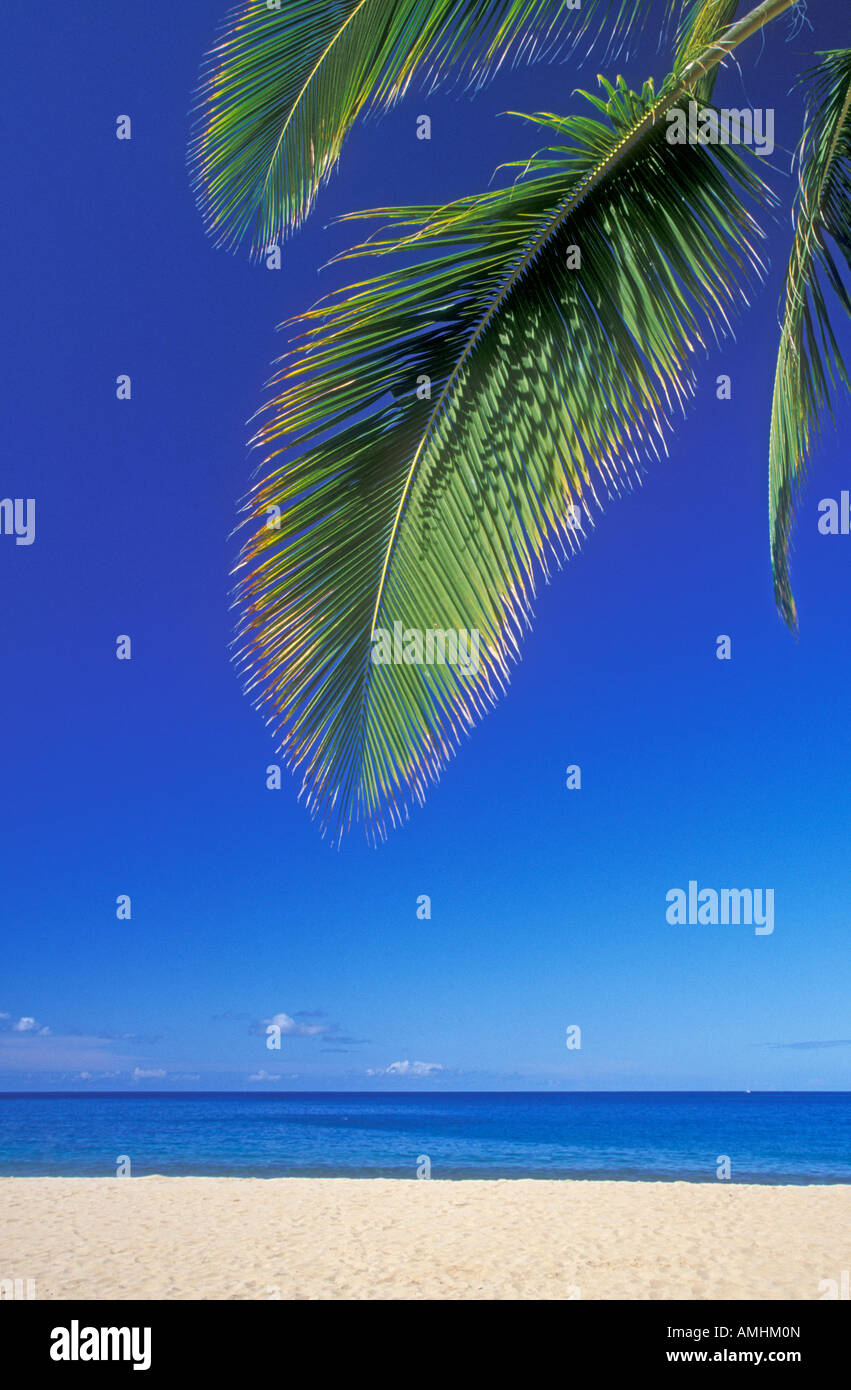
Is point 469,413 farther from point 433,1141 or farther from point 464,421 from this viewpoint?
point 433,1141

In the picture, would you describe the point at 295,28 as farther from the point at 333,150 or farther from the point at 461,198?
the point at 461,198

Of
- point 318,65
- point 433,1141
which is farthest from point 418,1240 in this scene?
point 433,1141

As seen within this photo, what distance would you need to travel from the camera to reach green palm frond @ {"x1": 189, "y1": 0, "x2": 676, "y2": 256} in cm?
304

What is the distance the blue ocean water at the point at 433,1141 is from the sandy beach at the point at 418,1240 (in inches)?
293

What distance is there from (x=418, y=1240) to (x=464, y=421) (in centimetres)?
991

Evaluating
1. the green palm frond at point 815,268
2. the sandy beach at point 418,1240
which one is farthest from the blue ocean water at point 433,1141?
the green palm frond at point 815,268

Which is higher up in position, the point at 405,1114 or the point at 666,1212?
the point at 666,1212

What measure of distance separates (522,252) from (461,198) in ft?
0.79

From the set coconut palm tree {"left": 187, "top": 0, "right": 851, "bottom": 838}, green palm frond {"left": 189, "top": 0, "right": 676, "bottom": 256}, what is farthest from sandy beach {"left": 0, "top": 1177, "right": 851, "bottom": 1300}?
green palm frond {"left": 189, "top": 0, "right": 676, "bottom": 256}

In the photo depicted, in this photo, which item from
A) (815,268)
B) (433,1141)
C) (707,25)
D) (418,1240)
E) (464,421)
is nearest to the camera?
(464,421)

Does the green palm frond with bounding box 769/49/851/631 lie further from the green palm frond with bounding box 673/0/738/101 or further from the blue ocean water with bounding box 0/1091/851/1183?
the blue ocean water with bounding box 0/1091/851/1183

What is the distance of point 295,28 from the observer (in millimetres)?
3139

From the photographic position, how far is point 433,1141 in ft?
111
